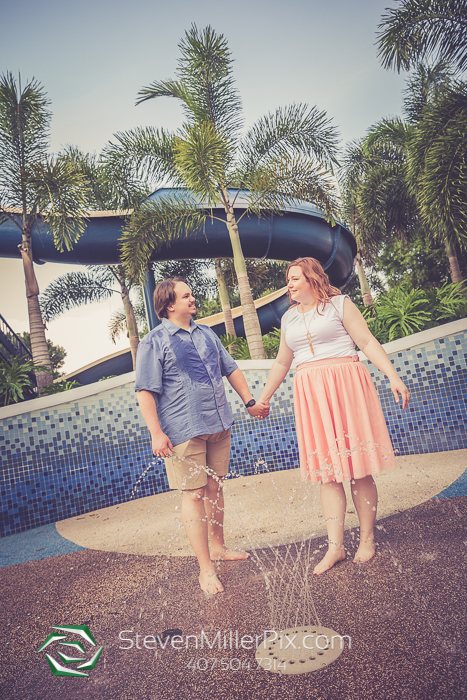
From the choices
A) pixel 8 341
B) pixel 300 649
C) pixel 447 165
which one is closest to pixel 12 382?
pixel 8 341

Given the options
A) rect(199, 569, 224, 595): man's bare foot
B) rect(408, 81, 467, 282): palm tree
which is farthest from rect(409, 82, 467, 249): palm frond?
rect(199, 569, 224, 595): man's bare foot

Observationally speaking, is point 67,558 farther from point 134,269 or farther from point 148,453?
point 134,269

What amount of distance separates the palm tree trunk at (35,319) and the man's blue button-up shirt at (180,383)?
18.8 ft

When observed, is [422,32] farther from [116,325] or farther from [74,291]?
[116,325]

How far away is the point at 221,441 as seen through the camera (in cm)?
240

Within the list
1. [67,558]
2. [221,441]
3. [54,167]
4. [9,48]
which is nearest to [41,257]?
[54,167]

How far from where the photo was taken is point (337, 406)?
2127 mm

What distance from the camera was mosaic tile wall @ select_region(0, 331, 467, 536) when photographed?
14.5 ft

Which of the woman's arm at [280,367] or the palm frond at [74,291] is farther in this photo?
the palm frond at [74,291]

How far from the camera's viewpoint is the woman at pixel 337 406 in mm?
2102

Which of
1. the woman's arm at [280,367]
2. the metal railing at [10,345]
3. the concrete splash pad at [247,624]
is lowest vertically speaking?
the concrete splash pad at [247,624]

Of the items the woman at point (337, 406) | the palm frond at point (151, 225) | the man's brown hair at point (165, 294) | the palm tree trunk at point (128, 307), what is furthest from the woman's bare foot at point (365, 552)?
the palm tree trunk at point (128, 307)

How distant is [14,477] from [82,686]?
3.31 metres

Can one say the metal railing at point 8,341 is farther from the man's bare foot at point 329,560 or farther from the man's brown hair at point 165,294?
the man's bare foot at point 329,560
